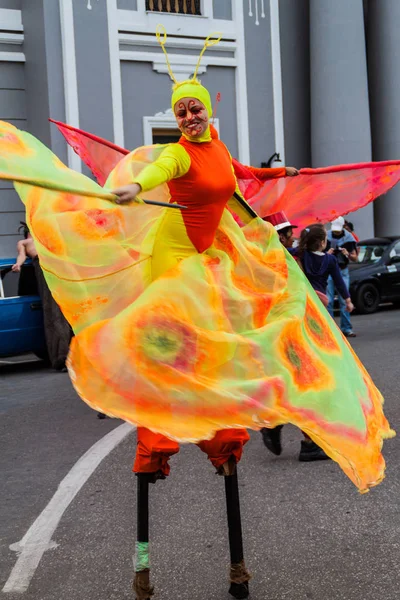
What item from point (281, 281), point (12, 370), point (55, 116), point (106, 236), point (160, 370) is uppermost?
point (55, 116)

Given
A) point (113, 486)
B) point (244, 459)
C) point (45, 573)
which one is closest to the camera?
point (45, 573)

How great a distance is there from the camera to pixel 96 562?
390 cm

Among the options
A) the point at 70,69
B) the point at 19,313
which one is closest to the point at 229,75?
the point at 70,69

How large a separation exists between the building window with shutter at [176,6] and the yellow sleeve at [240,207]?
49.2 ft

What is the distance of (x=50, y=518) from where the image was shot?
4.59 metres

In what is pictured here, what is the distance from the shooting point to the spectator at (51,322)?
10.5m

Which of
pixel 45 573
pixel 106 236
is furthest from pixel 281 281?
pixel 45 573

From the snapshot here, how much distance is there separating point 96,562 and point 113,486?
123 cm

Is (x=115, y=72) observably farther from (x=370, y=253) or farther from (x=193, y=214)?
(x=193, y=214)

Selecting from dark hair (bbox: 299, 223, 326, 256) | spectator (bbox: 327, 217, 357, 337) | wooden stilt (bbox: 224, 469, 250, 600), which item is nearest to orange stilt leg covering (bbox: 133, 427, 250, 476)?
wooden stilt (bbox: 224, 469, 250, 600)

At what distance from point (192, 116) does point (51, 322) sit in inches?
286

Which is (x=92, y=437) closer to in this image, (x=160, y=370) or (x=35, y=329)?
(x=160, y=370)

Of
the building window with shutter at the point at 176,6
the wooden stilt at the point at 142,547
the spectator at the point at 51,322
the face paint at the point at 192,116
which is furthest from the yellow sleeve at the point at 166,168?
the building window with shutter at the point at 176,6

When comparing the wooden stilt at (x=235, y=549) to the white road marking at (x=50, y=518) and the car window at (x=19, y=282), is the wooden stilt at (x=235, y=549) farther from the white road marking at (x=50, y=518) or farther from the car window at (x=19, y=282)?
the car window at (x=19, y=282)
